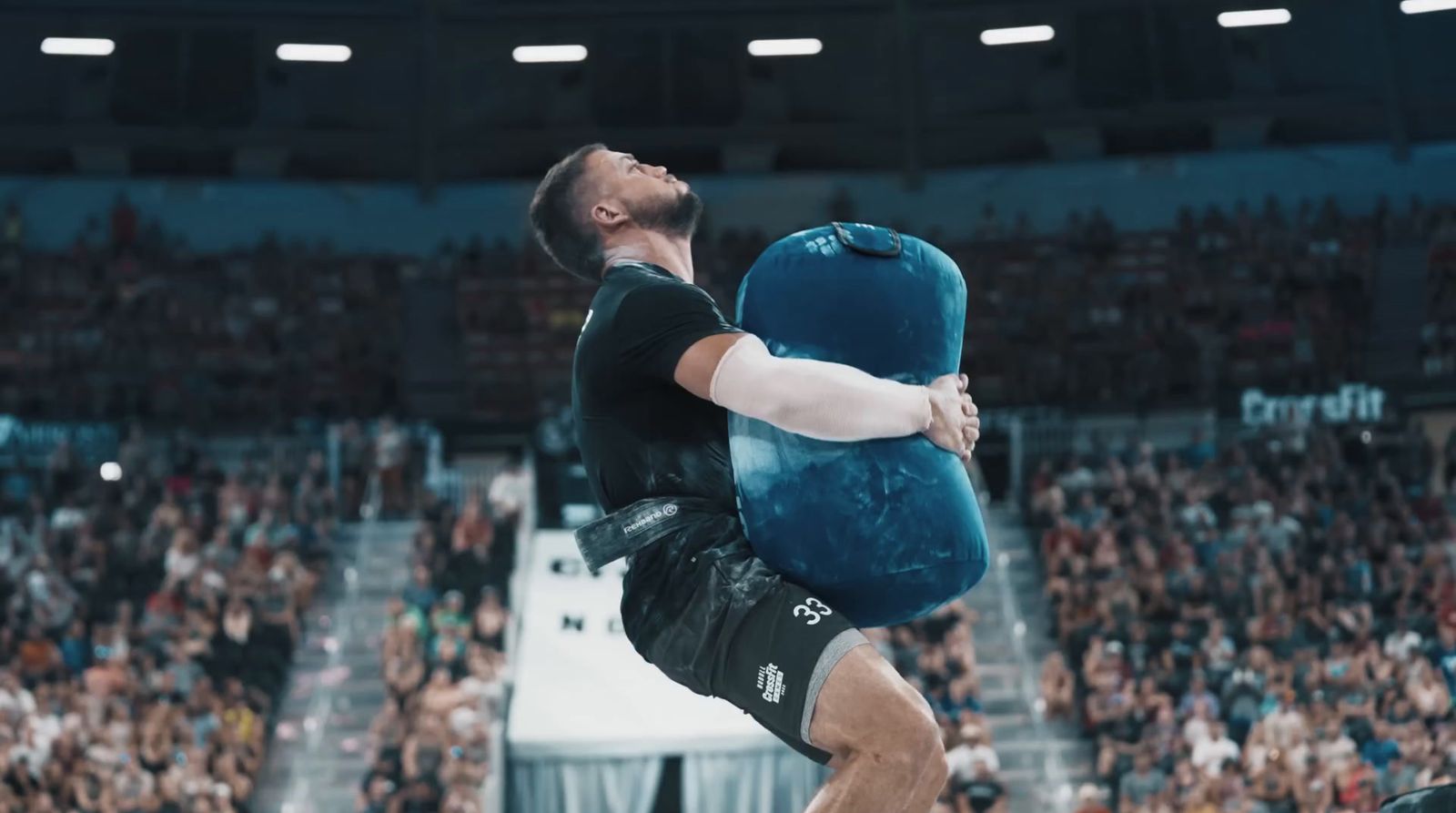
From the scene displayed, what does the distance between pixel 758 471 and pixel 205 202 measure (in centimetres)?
2152

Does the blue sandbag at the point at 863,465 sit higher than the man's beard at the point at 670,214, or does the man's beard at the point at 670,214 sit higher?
the man's beard at the point at 670,214

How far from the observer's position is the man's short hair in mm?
4199

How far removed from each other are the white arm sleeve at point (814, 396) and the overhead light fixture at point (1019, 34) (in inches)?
746

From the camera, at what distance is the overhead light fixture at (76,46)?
21359 mm

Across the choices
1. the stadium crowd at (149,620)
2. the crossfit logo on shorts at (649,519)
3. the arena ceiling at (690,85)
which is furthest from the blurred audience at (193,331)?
the crossfit logo on shorts at (649,519)

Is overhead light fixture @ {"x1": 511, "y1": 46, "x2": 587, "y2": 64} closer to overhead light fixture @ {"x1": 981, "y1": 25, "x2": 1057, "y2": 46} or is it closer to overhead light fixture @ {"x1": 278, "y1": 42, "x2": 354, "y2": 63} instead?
overhead light fixture @ {"x1": 278, "y1": 42, "x2": 354, "y2": 63}

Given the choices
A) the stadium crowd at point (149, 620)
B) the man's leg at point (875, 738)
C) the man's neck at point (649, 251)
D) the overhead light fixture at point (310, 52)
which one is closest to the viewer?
the man's leg at point (875, 738)

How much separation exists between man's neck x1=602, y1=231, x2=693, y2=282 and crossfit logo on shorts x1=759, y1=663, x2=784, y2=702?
3.13ft

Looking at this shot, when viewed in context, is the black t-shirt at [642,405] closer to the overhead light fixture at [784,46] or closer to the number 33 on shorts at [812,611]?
the number 33 on shorts at [812,611]

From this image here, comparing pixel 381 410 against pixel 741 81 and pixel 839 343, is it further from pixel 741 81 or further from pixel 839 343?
pixel 839 343

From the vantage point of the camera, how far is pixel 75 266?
73.0 ft

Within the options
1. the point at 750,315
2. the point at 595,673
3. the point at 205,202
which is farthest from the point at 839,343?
the point at 205,202

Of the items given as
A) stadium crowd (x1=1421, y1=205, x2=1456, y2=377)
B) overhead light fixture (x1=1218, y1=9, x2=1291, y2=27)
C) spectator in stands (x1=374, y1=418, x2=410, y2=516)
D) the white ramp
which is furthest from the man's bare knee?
overhead light fixture (x1=1218, y1=9, x2=1291, y2=27)

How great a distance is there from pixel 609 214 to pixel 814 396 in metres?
0.82
